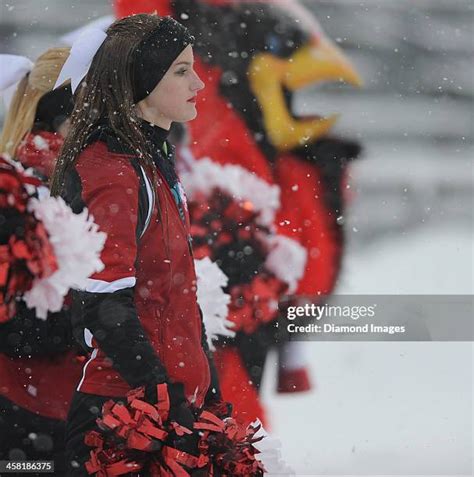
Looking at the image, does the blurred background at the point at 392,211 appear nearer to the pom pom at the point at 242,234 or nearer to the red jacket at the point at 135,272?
the pom pom at the point at 242,234

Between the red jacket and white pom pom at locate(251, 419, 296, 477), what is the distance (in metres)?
0.32

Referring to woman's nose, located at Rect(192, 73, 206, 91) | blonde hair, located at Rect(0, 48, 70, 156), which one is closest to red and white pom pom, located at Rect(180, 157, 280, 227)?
woman's nose, located at Rect(192, 73, 206, 91)

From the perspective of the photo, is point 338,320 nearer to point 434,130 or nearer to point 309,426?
point 309,426

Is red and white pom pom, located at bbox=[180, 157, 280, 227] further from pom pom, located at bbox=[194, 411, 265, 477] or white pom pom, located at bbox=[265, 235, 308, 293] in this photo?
pom pom, located at bbox=[194, 411, 265, 477]

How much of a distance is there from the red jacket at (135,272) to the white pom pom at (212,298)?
168 mm

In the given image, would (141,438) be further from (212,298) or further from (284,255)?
(284,255)

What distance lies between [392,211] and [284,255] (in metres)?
0.39

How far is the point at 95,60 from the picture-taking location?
9.24ft

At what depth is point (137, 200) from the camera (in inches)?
104

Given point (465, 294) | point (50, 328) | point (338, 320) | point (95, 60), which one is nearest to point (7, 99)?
point (95, 60)

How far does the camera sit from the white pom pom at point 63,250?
273 cm

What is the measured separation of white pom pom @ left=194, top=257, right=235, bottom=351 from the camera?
3006 millimetres

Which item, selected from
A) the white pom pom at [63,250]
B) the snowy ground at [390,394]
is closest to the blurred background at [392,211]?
the snowy ground at [390,394]

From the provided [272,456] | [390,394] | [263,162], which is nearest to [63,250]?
[263,162]
